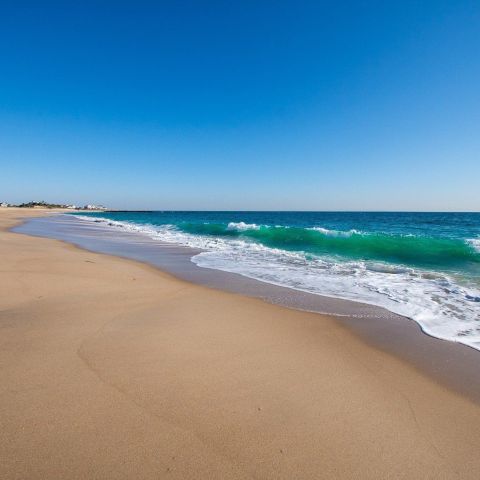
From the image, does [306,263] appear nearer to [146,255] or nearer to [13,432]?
[146,255]

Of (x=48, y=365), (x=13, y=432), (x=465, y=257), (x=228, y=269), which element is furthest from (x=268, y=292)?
(x=465, y=257)

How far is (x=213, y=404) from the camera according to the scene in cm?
250

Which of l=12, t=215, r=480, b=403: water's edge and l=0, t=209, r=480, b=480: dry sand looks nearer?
l=0, t=209, r=480, b=480: dry sand

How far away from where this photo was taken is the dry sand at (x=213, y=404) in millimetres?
1940

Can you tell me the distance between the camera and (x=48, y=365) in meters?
2.92

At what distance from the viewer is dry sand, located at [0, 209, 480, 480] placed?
1.94 meters

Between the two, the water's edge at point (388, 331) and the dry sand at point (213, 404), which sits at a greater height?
the dry sand at point (213, 404)

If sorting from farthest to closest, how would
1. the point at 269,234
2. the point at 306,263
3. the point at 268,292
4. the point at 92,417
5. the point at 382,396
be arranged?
the point at 269,234
the point at 306,263
the point at 268,292
the point at 382,396
the point at 92,417

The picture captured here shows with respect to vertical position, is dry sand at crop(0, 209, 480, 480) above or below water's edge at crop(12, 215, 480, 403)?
above

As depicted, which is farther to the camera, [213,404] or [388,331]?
[388,331]

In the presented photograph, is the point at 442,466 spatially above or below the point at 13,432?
below

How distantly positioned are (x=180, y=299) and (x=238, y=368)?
2.63 m

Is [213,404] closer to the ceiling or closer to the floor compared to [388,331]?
closer to the ceiling

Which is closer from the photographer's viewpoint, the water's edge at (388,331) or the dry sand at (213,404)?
the dry sand at (213,404)
